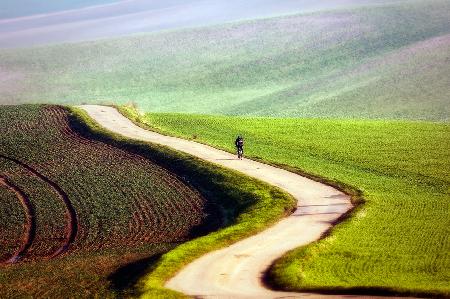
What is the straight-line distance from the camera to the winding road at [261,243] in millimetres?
32906

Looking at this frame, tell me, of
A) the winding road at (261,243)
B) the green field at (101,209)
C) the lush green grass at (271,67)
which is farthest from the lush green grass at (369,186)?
the lush green grass at (271,67)

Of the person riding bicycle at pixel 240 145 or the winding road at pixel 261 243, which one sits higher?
the person riding bicycle at pixel 240 145

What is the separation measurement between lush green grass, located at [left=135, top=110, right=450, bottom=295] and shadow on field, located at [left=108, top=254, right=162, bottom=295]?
5363 mm

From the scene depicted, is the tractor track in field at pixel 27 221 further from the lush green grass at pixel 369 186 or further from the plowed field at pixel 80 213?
the lush green grass at pixel 369 186

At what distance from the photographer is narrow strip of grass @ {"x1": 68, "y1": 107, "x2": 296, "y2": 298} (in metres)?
36.3

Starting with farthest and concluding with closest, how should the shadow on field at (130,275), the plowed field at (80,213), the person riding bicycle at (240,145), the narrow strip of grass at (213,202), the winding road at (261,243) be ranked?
1. the person riding bicycle at (240,145)
2. the plowed field at (80,213)
3. the narrow strip of grass at (213,202)
4. the shadow on field at (130,275)
5. the winding road at (261,243)

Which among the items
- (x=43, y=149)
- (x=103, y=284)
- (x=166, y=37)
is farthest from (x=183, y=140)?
(x=166, y=37)

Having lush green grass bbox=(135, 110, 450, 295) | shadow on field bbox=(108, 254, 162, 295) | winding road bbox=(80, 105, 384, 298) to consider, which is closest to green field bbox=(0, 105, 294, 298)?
shadow on field bbox=(108, 254, 162, 295)

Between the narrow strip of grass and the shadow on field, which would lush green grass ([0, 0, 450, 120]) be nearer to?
the narrow strip of grass

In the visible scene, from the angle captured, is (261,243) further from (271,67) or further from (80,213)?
(271,67)

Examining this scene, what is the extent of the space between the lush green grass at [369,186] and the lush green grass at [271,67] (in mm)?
25540

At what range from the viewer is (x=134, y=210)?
48.9 meters

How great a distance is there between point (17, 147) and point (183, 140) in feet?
41.6

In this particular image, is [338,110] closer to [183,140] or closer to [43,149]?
[183,140]
